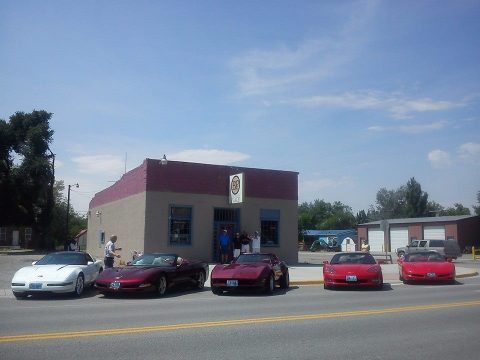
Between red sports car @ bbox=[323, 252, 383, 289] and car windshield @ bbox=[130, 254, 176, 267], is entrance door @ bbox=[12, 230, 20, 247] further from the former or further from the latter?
red sports car @ bbox=[323, 252, 383, 289]

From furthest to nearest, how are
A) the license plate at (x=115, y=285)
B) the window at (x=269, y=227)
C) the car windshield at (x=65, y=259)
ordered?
the window at (x=269, y=227)
the car windshield at (x=65, y=259)
the license plate at (x=115, y=285)

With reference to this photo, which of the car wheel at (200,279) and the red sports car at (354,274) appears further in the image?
the car wheel at (200,279)

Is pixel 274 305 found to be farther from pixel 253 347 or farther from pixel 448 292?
pixel 448 292

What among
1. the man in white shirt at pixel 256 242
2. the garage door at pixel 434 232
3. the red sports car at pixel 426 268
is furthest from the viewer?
the garage door at pixel 434 232

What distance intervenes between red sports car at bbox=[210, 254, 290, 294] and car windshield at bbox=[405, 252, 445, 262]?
5.51m

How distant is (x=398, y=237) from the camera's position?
61.1 m

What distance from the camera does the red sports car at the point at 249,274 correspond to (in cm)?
1455

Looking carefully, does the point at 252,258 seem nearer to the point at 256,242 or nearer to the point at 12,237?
the point at 256,242

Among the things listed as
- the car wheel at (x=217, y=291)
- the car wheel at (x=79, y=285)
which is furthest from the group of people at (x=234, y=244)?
the car wheel at (x=79, y=285)

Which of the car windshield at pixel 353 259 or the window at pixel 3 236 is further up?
the window at pixel 3 236

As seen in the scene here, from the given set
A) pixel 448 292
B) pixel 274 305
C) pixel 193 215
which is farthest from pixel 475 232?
pixel 274 305

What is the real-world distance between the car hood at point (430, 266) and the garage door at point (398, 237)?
43325 mm

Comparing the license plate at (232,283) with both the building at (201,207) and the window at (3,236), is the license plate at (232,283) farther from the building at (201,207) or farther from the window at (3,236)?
the window at (3,236)

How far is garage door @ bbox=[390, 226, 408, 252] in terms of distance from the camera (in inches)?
2366
